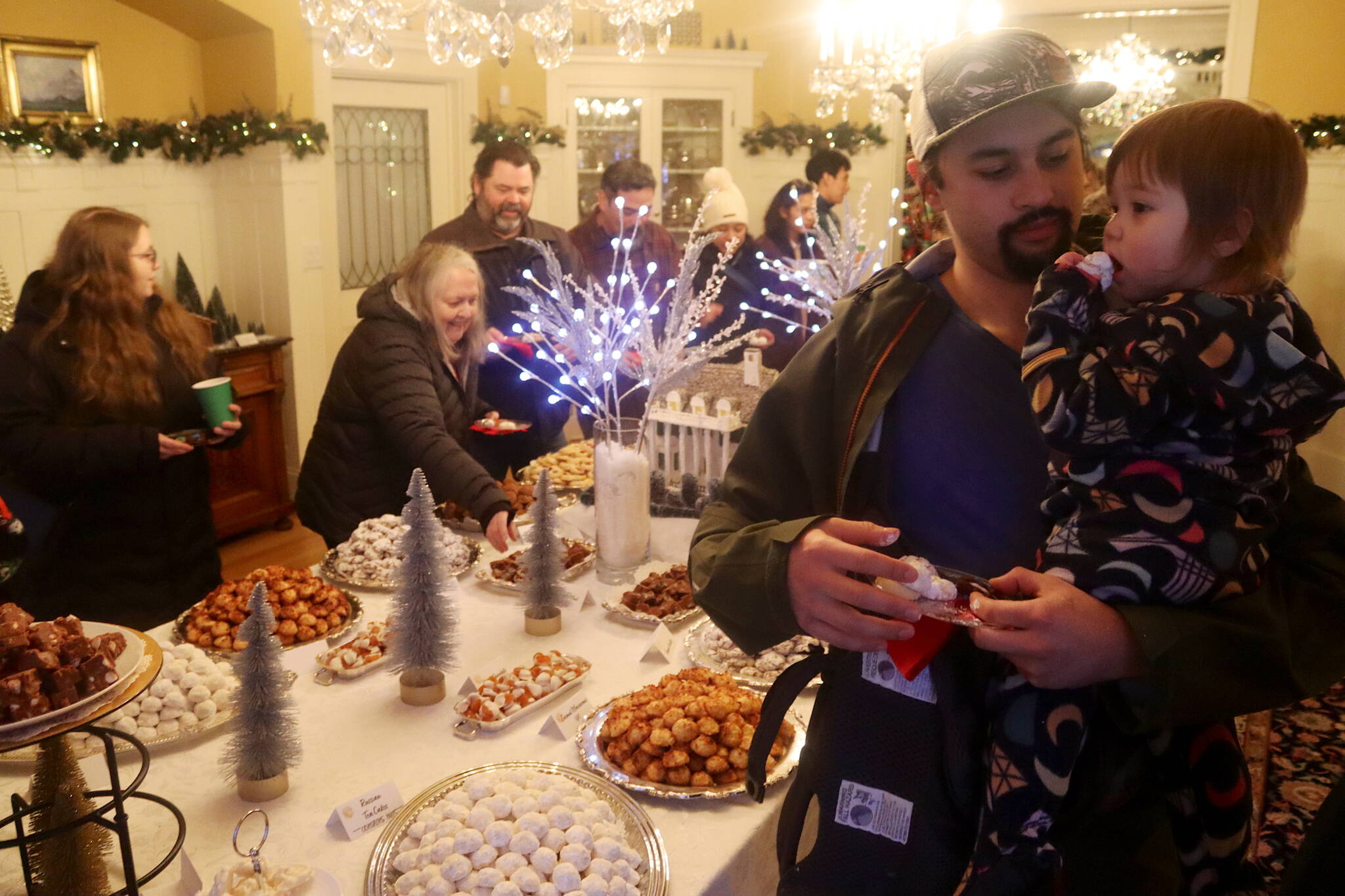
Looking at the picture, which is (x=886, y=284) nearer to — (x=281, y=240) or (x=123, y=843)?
(x=123, y=843)

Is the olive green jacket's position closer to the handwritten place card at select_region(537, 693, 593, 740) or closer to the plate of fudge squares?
the handwritten place card at select_region(537, 693, 593, 740)

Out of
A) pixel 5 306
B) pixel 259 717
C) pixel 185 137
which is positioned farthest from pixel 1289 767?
pixel 185 137

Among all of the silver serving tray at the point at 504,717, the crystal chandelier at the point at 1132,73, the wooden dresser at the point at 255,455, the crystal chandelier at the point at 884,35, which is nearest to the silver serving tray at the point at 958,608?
the silver serving tray at the point at 504,717

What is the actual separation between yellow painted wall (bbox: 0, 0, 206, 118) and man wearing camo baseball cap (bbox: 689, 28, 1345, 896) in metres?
4.59

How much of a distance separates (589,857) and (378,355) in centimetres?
172

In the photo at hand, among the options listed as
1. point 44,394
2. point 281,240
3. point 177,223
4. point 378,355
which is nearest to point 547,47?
point 378,355

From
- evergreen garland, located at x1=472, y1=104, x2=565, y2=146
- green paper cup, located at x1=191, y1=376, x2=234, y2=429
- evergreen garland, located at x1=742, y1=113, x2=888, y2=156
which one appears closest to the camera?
green paper cup, located at x1=191, y1=376, x2=234, y2=429

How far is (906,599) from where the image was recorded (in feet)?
3.17

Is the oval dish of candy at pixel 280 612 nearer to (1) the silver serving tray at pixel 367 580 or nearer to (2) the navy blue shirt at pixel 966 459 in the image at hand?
(1) the silver serving tray at pixel 367 580

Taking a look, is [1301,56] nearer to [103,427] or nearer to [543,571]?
[543,571]

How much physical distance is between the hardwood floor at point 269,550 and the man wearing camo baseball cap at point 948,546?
3.77 m

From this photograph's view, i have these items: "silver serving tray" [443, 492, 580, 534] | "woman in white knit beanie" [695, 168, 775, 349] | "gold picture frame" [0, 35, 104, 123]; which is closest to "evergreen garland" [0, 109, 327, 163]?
"gold picture frame" [0, 35, 104, 123]

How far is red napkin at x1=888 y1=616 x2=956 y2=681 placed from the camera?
102 centimetres

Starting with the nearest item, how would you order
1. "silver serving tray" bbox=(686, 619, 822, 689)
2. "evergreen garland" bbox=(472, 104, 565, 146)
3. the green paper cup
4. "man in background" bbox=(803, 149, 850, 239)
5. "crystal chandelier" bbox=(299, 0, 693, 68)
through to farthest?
1. "silver serving tray" bbox=(686, 619, 822, 689)
2. the green paper cup
3. "crystal chandelier" bbox=(299, 0, 693, 68)
4. "man in background" bbox=(803, 149, 850, 239)
5. "evergreen garland" bbox=(472, 104, 565, 146)
